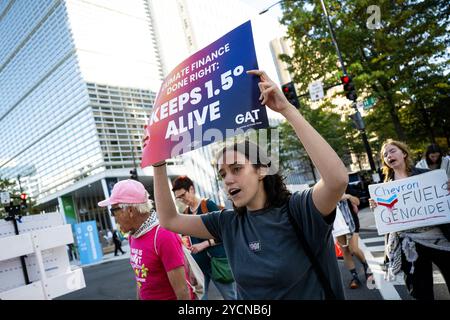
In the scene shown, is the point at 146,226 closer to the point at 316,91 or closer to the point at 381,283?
the point at 381,283

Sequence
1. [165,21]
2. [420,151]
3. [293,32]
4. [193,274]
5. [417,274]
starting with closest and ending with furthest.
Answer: [193,274], [417,274], [293,32], [420,151], [165,21]

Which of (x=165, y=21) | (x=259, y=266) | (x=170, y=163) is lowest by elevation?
(x=259, y=266)

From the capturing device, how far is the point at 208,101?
1.92 meters

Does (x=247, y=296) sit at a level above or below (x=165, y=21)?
below

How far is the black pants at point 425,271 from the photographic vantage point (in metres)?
2.94

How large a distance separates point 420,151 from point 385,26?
1760 centimetres

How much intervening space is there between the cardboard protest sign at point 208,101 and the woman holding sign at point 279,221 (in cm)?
12

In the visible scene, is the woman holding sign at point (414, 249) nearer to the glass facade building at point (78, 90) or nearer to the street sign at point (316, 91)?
the street sign at point (316, 91)

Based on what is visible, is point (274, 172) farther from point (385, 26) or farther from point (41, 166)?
point (41, 166)

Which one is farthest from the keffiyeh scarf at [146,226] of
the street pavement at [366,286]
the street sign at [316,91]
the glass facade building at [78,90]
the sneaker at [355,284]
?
the glass facade building at [78,90]

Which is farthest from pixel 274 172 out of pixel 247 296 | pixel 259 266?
pixel 247 296

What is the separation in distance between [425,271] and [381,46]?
14713mm

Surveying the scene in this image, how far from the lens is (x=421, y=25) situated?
14.8 metres

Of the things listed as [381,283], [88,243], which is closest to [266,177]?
[381,283]
